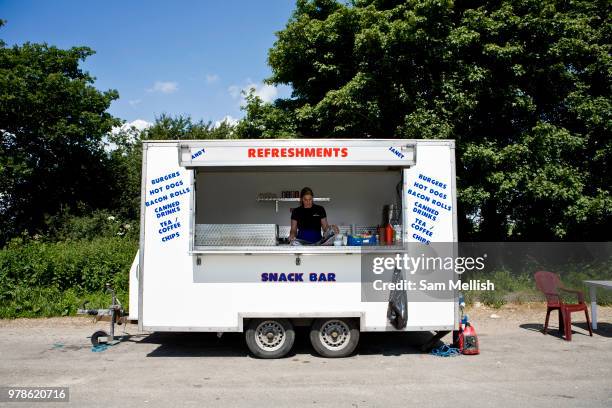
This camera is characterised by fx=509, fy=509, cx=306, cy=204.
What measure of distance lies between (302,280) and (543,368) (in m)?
3.18

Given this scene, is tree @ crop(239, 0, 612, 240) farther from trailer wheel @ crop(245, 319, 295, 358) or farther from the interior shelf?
trailer wheel @ crop(245, 319, 295, 358)

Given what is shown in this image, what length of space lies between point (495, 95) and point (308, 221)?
19.9 feet

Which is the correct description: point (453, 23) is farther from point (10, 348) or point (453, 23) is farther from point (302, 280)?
point (10, 348)

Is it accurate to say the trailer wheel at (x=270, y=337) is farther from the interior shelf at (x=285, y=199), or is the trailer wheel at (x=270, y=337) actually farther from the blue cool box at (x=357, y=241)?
the interior shelf at (x=285, y=199)

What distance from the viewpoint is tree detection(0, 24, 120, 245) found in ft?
60.8

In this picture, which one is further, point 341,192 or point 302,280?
point 341,192

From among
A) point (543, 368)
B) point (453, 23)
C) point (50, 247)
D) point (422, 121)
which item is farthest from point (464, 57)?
point (50, 247)

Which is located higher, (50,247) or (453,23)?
(453,23)

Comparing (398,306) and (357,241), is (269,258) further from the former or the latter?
(398,306)

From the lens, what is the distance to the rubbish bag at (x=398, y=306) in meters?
6.39

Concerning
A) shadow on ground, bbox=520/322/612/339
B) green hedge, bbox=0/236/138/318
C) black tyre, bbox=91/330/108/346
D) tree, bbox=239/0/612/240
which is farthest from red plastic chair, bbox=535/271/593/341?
green hedge, bbox=0/236/138/318

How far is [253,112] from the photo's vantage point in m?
13.8

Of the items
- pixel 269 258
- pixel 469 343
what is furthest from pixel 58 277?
pixel 469 343

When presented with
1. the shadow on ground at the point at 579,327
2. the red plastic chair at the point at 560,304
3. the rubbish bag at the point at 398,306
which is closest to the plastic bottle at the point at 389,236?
the rubbish bag at the point at 398,306
